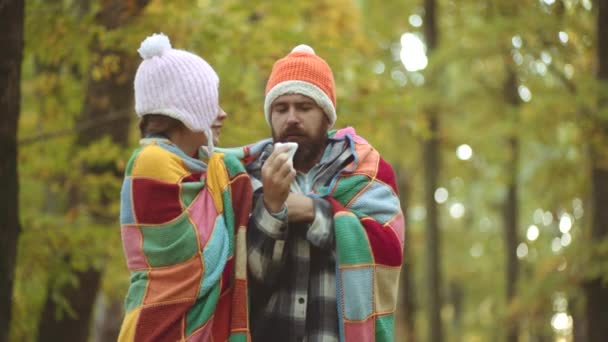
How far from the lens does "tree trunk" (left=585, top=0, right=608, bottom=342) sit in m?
8.34

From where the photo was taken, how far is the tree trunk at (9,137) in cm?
Answer: 404

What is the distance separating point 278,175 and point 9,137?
1.76m

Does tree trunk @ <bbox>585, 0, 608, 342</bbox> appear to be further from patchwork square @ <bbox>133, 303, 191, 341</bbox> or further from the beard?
patchwork square @ <bbox>133, 303, 191, 341</bbox>

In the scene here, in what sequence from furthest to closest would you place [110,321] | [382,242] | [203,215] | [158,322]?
[110,321] < [382,242] < [203,215] < [158,322]

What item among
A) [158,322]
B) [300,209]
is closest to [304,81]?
[300,209]

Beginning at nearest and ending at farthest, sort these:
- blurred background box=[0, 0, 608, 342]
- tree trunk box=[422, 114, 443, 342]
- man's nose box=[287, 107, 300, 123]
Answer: man's nose box=[287, 107, 300, 123], blurred background box=[0, 0, 608, 342], tree trunk box=[422, 114, 443, 342]

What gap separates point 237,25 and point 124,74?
3.17 feet

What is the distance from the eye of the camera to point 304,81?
328 centimetres

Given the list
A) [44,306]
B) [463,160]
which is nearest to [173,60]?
[44,306]

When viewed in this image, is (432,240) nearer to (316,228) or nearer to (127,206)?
(316,228)

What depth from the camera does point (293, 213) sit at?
307cm

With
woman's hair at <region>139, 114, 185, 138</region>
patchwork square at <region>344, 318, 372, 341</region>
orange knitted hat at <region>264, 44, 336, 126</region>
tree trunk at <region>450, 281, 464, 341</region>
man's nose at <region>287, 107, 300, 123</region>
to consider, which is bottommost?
patchwork square at <region>344, 318, 372, 341</region>

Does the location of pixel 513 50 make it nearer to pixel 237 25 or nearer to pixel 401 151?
pixel 401 151

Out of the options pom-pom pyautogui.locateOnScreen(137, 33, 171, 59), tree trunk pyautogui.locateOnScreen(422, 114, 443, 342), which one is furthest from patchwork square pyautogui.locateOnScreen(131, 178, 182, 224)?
tree trunk pyautogui.locateOnScreen(422, 114, 443, 342)
